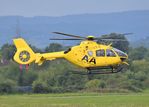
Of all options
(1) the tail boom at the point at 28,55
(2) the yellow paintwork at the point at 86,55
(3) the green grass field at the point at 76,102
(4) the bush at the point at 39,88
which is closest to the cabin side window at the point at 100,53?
(2) the yellow paintwork at the point at 86,55

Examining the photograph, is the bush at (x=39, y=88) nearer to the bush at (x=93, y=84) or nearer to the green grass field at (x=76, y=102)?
the bush at (x=93, y=84)

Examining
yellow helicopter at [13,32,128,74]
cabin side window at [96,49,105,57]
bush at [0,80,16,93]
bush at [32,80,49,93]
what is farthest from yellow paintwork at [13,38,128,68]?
bush at [32,80,49,93]

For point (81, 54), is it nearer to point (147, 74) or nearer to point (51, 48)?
point (147, 74)

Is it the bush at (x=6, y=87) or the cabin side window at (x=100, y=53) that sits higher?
the cabin side window at (x=100, y=53)

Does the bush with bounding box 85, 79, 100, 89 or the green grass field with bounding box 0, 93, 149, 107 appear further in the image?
the bush with bounding box 85, 79, 100, 89

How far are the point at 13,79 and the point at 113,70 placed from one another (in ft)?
119

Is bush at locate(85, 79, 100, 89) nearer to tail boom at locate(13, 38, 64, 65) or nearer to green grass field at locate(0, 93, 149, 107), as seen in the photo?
green grass field at locate(0, 93, 149, 107)

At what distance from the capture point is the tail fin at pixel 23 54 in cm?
4084

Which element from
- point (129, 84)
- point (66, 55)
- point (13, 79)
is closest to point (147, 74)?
point (129, 84)

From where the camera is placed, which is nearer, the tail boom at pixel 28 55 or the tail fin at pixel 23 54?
the tail boom at pixel 28 55

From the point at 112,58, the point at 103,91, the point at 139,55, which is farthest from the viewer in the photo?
the point at 139,55

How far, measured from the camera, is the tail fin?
40844mm

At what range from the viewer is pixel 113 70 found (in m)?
39.2

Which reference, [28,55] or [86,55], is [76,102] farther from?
[86,55]
